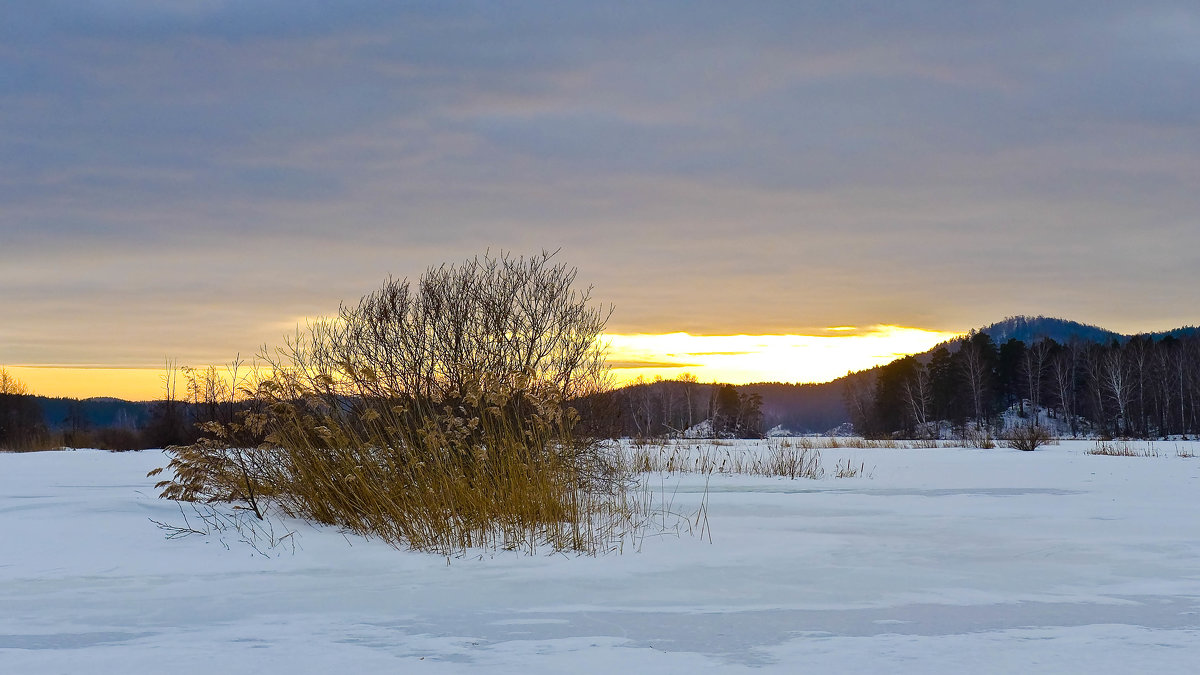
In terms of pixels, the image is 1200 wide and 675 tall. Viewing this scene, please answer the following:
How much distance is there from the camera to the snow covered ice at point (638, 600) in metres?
4.02

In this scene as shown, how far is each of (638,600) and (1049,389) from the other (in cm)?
7516

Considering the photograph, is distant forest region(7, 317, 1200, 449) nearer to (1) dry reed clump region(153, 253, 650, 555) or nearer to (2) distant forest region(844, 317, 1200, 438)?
(2) distant forest region(844, 317, 1200, 438)

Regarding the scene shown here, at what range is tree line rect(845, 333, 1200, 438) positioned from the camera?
6069 cm

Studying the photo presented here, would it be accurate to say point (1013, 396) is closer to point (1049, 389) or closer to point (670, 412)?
point (1049, 389)

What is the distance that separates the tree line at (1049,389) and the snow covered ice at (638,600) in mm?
54762

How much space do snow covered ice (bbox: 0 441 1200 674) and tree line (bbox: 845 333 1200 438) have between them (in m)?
54.8

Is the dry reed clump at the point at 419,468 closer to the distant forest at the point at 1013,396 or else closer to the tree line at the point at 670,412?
the tree line at the point at 670,412

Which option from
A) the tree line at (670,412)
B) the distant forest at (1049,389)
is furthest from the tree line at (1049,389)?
the tree line at (670,412)

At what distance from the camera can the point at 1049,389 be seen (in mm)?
72000

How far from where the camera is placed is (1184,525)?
8.66 metres

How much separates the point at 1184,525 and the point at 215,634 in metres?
8.39

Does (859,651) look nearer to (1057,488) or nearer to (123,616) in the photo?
(123,616)

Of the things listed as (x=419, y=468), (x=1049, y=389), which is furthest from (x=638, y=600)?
(x=1049, y=389)

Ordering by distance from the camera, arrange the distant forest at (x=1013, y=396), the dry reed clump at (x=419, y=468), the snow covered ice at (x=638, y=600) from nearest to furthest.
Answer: the snow covered ice at (x=638, y=600) < the dry reed clump at (x=419, y=468) < the distant forest at (x=1013, y=396)
